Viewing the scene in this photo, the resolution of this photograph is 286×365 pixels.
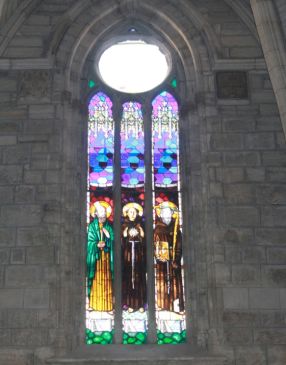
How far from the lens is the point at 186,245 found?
9.04 metres

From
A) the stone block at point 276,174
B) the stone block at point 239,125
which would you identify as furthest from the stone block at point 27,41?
the stone block at point 276,174

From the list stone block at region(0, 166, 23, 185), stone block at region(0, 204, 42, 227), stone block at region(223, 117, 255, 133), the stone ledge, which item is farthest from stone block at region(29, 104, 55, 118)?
the stone ledge

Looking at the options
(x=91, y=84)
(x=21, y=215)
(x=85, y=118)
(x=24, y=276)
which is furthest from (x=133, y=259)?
(x=91, y=84)

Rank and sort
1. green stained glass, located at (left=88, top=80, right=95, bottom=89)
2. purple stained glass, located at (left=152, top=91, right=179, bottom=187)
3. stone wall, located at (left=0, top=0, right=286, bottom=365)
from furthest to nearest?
green stained glass, located at (left=88, top=80, right=95, bottom=89), purple stained glass, located at (left=152, top=91, right=179, bottom=187), stone wall, located at (left=0, top=0, right=286, bottom=365)

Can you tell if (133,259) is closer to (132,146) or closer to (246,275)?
(246,275)

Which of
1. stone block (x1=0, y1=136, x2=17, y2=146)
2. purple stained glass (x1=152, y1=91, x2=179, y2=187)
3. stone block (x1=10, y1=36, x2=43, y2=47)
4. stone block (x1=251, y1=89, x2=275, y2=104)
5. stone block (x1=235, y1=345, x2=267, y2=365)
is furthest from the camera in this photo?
stone block (x1=10, y1=36, x2=43, y2=47)

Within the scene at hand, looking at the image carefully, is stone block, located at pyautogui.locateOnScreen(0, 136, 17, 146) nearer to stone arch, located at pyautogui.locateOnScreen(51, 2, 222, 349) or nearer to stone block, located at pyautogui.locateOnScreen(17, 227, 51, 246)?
stone arch, located at pyautogui.locateOnScreen(51, 2, 222, 349)

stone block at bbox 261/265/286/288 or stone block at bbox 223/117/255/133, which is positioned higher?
stone block at bbox 223/117/255/133

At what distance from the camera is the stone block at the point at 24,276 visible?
27.6 feet

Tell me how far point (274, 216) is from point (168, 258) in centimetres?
150

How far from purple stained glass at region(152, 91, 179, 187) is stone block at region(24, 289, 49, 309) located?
2233 millimetres

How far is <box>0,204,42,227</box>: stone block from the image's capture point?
8664 millimetres

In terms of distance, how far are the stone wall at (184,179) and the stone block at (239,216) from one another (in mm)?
15

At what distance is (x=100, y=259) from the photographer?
902cm
